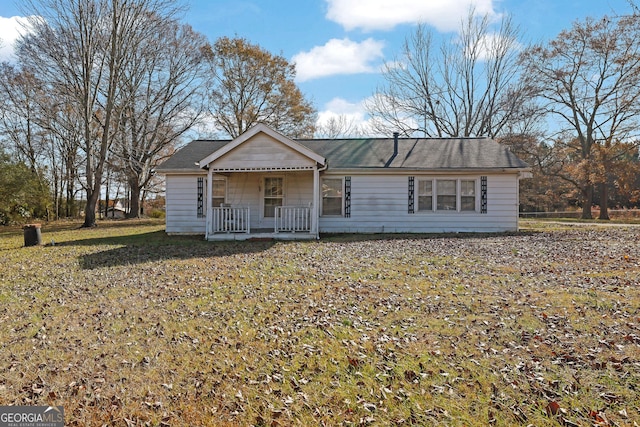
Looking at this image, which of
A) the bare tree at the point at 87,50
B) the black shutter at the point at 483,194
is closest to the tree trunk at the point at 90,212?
the bare tree at the point at 87,50

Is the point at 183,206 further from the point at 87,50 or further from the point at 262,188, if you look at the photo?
the point at 87,50

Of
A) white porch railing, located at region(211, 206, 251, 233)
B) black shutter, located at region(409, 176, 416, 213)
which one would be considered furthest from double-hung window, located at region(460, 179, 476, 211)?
white porch railing, located at region(211, 206, 251, 233)

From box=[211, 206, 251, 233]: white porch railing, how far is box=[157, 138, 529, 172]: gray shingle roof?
7.29 ft

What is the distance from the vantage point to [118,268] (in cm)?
841

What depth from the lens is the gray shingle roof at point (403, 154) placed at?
1472 cm

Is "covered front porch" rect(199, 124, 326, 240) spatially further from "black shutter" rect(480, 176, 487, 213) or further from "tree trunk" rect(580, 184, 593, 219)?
"tree trunk" rect(580, 184, 593, 219)

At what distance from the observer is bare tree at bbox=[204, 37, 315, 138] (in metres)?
28.4

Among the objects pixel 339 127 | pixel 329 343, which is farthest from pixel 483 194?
pixel 339 127

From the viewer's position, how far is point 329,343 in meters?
4.14

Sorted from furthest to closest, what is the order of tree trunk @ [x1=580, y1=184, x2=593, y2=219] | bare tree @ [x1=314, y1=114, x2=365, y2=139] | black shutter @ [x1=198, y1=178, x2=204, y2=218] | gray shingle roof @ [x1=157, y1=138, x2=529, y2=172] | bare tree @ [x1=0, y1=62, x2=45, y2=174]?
bare tree @ [x1=314, y1=114, x2=365, y2=139], tree trunk @ [x1=580, y1=184, x2=593, y2=219], bare tree @ [x1=0, y1=62, x2=45, y2=174], black shutter @ [x1=198, y1=178, x2=204, y2=218], gray shingle roof @ [x1=157, y1=138, x2=529, y2=172]

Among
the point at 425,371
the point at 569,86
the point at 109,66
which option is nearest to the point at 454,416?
the point at 425,371

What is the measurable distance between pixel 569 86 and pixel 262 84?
22.0m

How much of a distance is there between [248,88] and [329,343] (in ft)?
89.3

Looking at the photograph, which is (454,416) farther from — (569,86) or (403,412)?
(569,86)
